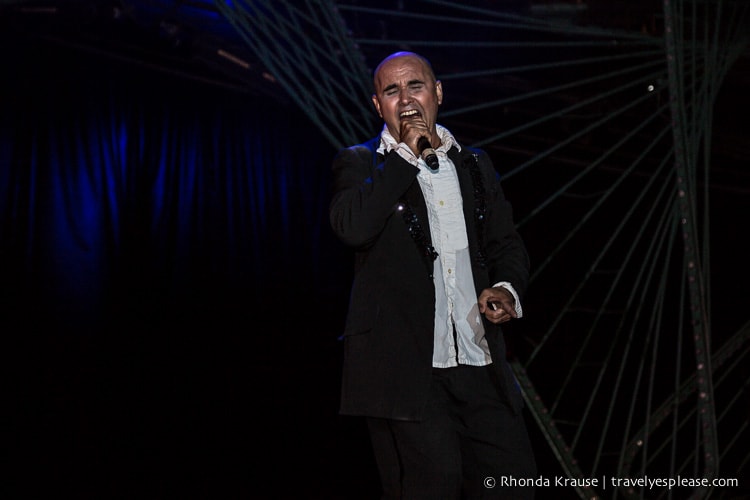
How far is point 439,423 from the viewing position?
163 cm

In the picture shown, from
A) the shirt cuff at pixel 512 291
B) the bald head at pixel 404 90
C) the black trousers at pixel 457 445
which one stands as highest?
the bald head at pixel 404 90

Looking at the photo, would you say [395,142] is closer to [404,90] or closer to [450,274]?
[404,90]

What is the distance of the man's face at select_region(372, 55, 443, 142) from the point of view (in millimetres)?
1817

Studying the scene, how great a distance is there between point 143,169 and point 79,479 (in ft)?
5.31

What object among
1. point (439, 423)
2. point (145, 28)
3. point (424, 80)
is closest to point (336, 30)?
point (424, 80)

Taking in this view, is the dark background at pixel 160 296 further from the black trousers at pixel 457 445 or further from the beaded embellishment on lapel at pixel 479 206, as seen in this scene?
the beaded embellishment on lapel at pixel 479 206

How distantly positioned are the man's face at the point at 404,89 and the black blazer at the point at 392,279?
108mm

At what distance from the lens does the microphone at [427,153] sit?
156 centimetres

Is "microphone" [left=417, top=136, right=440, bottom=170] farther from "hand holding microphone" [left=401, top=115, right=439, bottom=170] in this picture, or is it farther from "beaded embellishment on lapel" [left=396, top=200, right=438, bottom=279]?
"beaded embellishment on lapel" [left=396, top=200, right=438, bottom=279]

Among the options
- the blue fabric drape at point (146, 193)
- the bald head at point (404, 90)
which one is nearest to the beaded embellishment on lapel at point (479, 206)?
the bald head at point (404, 90)

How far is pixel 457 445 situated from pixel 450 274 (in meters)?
0.38

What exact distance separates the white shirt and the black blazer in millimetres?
23

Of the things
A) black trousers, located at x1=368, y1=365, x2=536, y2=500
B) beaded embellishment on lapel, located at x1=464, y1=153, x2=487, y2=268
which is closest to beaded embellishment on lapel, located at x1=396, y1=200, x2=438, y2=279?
beaded embellishment on lapel, located at x1=464, y1=153, x2=487, y2=268

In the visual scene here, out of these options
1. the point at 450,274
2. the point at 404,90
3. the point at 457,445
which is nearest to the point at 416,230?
the point at 450,274
